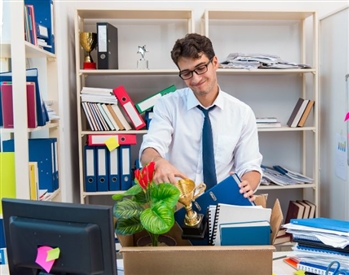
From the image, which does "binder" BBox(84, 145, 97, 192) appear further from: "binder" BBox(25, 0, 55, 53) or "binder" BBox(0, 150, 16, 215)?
"binder" BBox(0, 150, 16, 215)

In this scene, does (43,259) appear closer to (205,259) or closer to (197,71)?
(205,259)

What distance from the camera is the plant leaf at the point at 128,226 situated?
1119 mm

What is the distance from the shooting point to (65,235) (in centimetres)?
96

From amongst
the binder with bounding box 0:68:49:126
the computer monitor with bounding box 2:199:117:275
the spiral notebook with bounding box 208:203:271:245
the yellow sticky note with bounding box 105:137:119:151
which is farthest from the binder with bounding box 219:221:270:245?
the yellow sticky note with bounding box 105:137:119:151

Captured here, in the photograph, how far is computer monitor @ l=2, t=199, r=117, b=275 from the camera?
0.95 meters

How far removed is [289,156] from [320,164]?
0.25 m

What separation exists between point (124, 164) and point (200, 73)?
4.17 feet

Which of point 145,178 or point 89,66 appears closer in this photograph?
point 145,178

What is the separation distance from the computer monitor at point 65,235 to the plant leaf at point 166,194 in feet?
0.53

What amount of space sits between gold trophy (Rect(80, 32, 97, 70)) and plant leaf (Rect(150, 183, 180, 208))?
1.98m

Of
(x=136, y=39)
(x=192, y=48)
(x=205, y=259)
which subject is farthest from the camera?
(x=136, y=39)

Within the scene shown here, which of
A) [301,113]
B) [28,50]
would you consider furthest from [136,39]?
[301,113]

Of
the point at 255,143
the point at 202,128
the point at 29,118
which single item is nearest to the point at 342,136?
the point at 255,143

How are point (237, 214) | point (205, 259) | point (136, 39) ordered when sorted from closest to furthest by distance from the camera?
1. point (205, 259)
2. point (237, 214)
3. point (136, 39)
